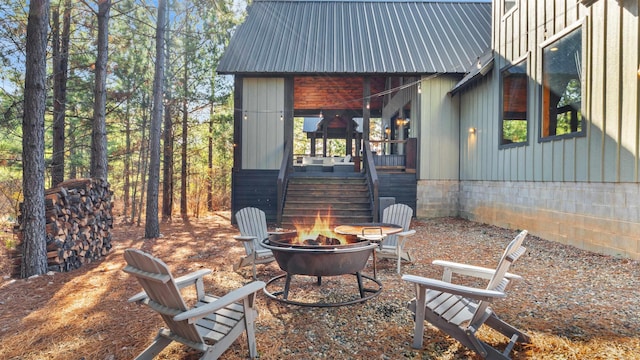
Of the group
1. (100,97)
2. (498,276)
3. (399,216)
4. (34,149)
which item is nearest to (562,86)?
(399,216)

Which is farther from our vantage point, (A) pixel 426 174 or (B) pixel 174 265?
(A) pixel 426 174

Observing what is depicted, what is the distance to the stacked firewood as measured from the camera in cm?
448

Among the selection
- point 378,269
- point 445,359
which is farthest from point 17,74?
point 445,359

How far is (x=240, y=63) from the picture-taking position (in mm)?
9883

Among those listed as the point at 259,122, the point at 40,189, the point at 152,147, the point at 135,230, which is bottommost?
the point at 135,230

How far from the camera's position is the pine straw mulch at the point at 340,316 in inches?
97.8

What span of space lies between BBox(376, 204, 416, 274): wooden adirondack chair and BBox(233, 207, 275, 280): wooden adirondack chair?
1.54 meters

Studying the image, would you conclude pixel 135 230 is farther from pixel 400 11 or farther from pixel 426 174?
pixel 400 11

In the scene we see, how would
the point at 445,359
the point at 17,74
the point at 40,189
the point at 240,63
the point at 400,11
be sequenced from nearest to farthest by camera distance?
the point at 445,359, the point at 40,189, the point at 17,74, the point at 240,63, the point at 400,11

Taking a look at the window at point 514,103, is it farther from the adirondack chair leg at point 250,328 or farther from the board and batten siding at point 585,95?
the adirondack chair leg at point 250,328

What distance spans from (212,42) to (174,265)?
29.8 feet

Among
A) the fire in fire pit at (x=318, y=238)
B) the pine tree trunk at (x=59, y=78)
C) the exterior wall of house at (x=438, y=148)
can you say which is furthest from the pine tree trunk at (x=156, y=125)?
the exterior wall of house at (x=438, y=148)

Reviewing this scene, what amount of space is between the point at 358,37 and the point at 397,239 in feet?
29.3

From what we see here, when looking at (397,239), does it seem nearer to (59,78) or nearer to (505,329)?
(505,329)
